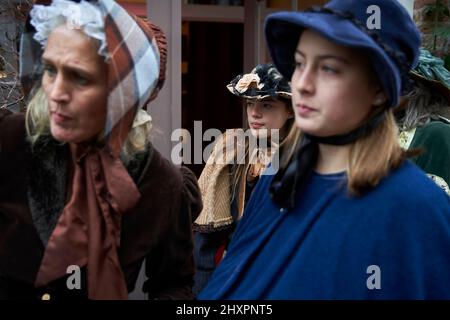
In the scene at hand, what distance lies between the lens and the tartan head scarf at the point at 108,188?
4.42 feet

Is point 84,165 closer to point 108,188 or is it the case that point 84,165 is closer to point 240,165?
point 108,188

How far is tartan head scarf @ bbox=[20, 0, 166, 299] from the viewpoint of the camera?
135 cm

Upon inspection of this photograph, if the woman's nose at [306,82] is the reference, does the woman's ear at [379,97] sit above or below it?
below

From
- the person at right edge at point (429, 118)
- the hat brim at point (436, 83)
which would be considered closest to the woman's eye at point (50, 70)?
the person at right edge at point (429, 118)

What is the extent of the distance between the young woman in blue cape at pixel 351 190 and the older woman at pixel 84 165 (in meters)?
0.31

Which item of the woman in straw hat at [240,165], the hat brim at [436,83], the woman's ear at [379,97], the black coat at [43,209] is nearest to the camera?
the woman's ear at [379,97]

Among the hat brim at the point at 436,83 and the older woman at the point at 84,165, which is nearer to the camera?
the older woman at the point at 84,165

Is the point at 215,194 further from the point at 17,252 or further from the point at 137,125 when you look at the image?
the point at 17,252

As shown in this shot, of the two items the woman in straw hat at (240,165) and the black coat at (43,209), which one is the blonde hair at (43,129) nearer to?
the black coat at (43,209)

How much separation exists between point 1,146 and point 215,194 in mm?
1241

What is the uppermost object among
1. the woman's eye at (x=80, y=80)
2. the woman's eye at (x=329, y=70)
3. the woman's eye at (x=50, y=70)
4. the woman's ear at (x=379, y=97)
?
the woman's eye at (x=329, y=70)

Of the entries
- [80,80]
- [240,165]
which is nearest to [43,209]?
[80,80]

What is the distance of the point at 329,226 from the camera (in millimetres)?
1276

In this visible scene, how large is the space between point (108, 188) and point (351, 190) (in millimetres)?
565
